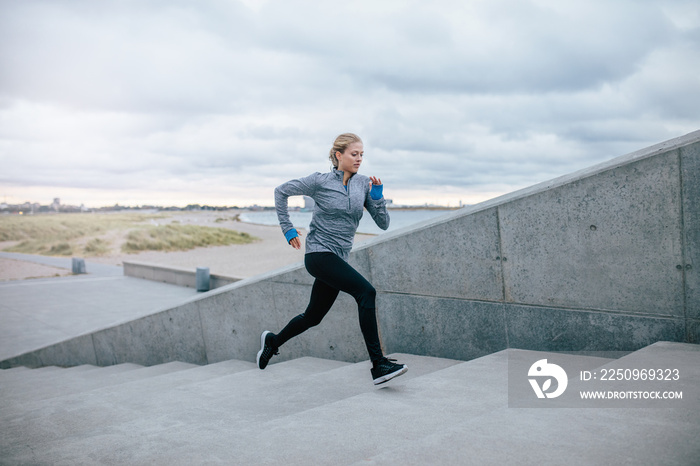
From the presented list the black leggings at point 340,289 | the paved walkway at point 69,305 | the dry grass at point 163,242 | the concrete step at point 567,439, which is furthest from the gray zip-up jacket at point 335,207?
the dry grass at point 163,242

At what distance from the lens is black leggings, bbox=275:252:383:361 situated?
13.3ft

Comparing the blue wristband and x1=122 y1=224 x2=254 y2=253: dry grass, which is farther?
x1=122 y1=224 x2=254 y2=253: dry grass

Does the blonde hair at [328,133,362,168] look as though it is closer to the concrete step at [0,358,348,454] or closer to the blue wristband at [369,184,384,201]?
the blue wristband at [369,184,384,201]

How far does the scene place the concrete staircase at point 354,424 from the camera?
7.66ft

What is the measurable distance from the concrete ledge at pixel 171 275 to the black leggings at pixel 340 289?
9.49 meters

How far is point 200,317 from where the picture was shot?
7.22m

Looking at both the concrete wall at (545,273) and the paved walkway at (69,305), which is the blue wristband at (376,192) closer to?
the concrete wall at (545,273)

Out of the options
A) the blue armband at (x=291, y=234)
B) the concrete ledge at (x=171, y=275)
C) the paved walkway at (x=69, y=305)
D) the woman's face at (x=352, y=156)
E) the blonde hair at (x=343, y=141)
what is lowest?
the paved walkway at (x=69, y=305)

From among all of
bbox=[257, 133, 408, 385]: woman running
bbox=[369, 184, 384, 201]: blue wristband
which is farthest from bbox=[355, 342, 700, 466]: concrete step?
bbox=[369, 184, 384, 201]: blue wristband

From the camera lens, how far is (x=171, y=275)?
16.2 m

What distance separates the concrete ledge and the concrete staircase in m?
9.04

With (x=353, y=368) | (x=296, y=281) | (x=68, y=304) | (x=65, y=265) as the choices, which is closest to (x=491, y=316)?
(x=353, y=368)

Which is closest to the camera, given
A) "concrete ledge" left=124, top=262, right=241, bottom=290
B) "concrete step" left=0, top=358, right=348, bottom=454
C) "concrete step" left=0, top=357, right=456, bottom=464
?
"concrete step" left=0, top=357, right=456, bottom=464

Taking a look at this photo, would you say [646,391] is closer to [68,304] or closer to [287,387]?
[287,387]
